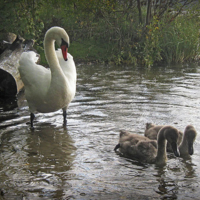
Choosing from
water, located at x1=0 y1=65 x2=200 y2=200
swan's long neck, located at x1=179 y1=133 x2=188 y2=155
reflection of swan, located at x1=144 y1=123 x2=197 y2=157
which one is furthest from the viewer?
swan's long neck, located at x1=179 y1=133 x2=188 y2=155

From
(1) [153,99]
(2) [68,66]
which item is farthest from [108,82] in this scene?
(2) [68,66]

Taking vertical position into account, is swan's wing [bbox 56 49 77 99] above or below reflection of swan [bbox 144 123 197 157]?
above

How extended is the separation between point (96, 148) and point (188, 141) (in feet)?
4.03

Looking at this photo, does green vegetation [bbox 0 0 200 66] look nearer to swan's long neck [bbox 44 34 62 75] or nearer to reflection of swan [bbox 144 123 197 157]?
swan's long neck [bbox 44 34 62 75]


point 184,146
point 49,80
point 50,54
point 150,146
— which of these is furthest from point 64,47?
point 184,146

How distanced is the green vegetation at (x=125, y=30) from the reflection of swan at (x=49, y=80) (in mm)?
5728

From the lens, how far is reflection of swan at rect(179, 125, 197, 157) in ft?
14.7

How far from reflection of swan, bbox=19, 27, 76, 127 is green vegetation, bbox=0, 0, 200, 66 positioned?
5728mm

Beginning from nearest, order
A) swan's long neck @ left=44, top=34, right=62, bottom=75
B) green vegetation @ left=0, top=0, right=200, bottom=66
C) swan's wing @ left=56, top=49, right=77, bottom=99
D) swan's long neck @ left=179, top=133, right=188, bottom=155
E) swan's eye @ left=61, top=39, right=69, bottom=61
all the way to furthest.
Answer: swan's long neck @ left=179, top=133, right=188, bottom=155, swan's eye @ left=61, top=39, right=69, bottom=61, swan's long neck @ left=44, top=34, right=62, bottom=75, swan's wing @ left=56, top=49, right=77, bottom=99, green vegetation @ left=0, top=0, right=200, bottom=66

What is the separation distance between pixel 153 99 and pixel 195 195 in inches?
165

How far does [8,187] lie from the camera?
3.67 m

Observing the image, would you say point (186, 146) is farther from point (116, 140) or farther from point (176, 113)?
point (176, 113)

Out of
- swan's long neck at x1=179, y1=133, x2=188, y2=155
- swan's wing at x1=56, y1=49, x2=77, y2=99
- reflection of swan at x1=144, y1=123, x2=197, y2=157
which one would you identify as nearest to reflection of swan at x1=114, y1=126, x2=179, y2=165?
reflection of swan at x1=144, y1=123, x2=197, y2=157

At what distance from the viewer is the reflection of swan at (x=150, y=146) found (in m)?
4.41
